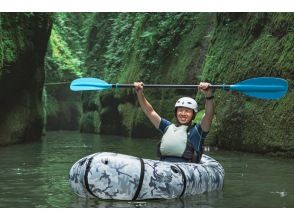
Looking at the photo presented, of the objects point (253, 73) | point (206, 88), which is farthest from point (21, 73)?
point (206, 88)

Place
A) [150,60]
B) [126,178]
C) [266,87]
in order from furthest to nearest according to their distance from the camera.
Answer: [150,60] < [266,87] < [126,178]

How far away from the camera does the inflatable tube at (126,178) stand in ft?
17.7

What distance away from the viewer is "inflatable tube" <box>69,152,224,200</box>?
213 inches

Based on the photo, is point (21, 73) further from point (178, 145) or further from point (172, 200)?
point (172, 200)

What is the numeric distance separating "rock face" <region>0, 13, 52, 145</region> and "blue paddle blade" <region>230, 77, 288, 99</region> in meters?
7.63

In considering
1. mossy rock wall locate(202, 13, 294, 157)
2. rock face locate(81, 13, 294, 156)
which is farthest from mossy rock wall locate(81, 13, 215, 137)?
mossy rock wall locate(202, 13, 294, 157)

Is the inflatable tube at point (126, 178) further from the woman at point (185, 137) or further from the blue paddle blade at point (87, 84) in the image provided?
the blue paddle blade at point (87, 84)

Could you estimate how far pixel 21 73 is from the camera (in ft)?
48.9

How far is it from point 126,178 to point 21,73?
1020 centimetres

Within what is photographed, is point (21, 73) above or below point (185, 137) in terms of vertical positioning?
above

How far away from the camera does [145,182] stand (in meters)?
5.46

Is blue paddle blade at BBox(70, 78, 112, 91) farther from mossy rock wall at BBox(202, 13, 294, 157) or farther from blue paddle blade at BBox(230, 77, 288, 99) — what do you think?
mossy rock wall at BBox(202, 13, 294, 157)

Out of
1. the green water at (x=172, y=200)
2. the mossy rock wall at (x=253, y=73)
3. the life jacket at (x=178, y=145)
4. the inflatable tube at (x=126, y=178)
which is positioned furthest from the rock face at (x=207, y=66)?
the inflatable tube at (x=126, y=178)

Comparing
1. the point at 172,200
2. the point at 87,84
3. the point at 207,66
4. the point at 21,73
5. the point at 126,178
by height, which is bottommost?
the point at 172,200
